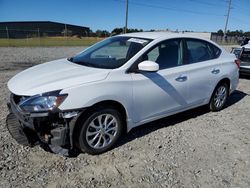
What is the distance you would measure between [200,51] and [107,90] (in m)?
2.45

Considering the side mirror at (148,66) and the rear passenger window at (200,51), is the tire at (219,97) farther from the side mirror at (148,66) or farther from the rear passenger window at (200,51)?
the side mirror at (148,66)

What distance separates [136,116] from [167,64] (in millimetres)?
1066

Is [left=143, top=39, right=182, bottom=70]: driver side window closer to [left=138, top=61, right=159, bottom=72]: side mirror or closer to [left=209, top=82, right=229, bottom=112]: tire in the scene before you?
[left=138, top=61, right=159, bottom=72]: side mirror

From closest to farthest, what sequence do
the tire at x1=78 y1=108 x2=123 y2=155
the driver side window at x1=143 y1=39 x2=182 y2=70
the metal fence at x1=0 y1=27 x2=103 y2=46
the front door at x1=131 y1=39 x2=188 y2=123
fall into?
1. the tire at x1=78 y1=108 x2=123 y2=155
2. the front door at x1=131 y1=39 x2=188 y2=123
3. the driver side window at x1=143 y1=39 x2=182 y2=70
4. the metal fence at x1=0 y1=27 x2=103 y2=46

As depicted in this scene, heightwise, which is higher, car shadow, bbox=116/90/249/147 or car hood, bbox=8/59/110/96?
car hood, bbox=8/59/110/96

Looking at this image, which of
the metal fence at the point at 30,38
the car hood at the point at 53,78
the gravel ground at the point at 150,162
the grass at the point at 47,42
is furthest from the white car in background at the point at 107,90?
the grass at the point at 47,42

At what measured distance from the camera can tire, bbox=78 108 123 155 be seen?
3631 millimetres

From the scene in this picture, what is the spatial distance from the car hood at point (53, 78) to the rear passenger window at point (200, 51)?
1843mm

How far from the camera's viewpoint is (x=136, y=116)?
4.15 metres

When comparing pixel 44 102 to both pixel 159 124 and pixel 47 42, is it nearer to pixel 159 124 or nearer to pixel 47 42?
pixel 159 124

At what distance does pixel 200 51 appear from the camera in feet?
17.3

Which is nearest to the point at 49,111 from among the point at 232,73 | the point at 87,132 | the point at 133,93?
the point at 87,132

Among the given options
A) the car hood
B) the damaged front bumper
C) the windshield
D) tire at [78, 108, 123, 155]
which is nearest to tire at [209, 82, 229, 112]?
the windshield

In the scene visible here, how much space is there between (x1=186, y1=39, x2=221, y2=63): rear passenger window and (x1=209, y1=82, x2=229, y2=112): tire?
684 millimetres
